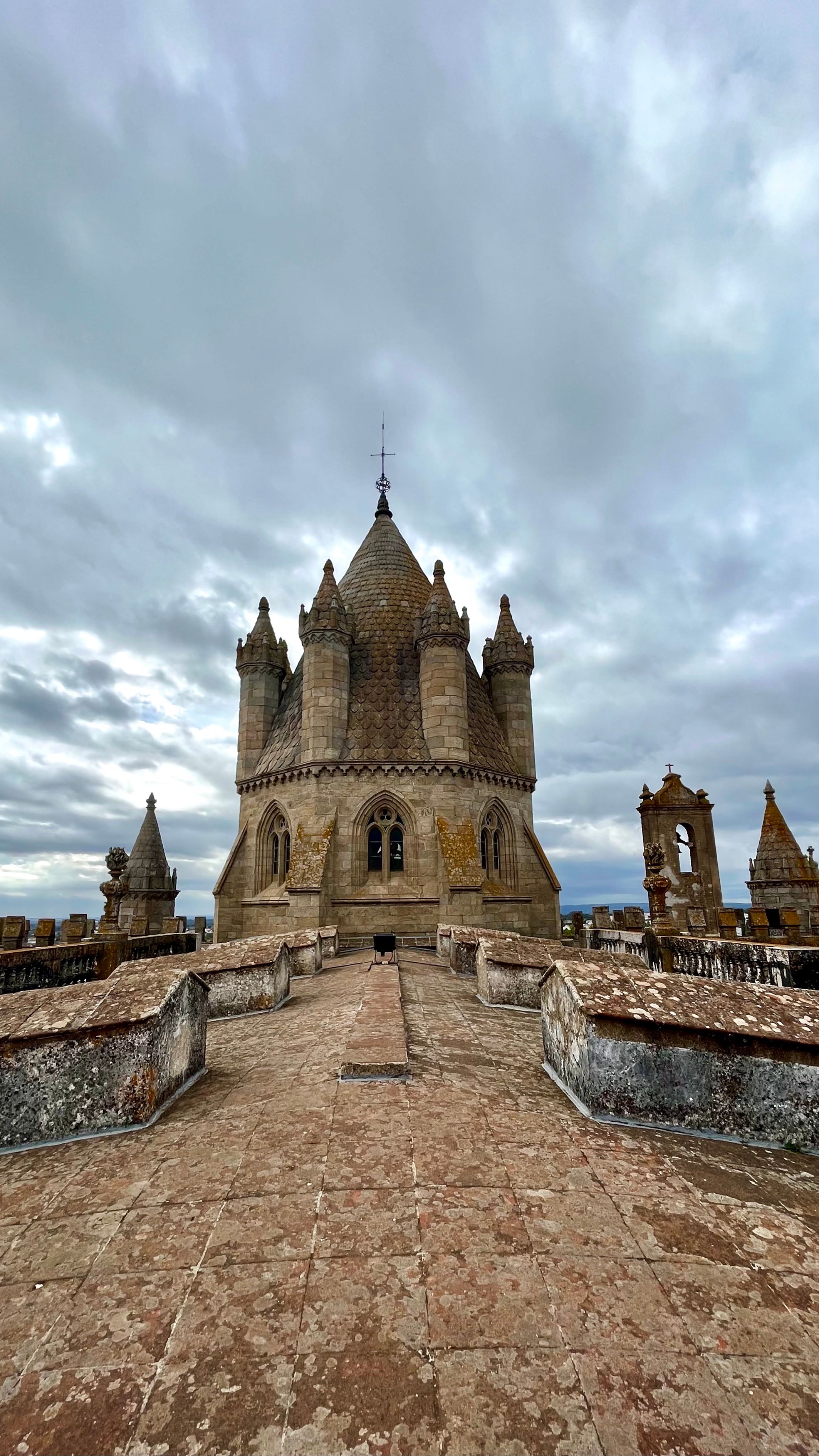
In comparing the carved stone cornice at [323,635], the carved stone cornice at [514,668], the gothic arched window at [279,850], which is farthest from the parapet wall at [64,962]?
the carved stone cornice at [514,668]

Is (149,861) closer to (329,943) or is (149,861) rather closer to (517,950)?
(329,943)

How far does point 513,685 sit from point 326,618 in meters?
9.23

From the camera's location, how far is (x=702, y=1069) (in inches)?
183

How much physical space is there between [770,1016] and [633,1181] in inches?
79.5

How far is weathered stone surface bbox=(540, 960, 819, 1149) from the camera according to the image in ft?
15.0

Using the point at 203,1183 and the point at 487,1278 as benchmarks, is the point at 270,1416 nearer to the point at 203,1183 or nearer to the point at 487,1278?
the point at 487,1278

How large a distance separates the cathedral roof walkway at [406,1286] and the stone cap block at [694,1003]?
29.7 inches

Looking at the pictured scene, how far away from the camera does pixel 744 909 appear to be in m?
20.3

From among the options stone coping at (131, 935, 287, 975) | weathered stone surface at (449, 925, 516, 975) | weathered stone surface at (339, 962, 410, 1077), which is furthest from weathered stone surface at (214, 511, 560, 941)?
weathered stone surface at (339, 962, 410, 1077)

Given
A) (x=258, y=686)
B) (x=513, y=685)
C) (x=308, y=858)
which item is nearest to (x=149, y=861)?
(x=258, y=686)

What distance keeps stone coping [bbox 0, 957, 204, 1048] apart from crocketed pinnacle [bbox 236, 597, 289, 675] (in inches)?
902

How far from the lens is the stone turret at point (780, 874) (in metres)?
29.7

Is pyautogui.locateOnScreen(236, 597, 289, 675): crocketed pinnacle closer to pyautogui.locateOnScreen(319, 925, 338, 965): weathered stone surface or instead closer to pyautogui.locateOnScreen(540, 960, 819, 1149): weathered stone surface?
pyautogui.locateOnScreen(319, 925, 338, 965): weathered stone surface

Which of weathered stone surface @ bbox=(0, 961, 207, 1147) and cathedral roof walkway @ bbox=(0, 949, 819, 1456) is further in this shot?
weathered stone surface @ bbox=(0, 961, 207, 1147)
